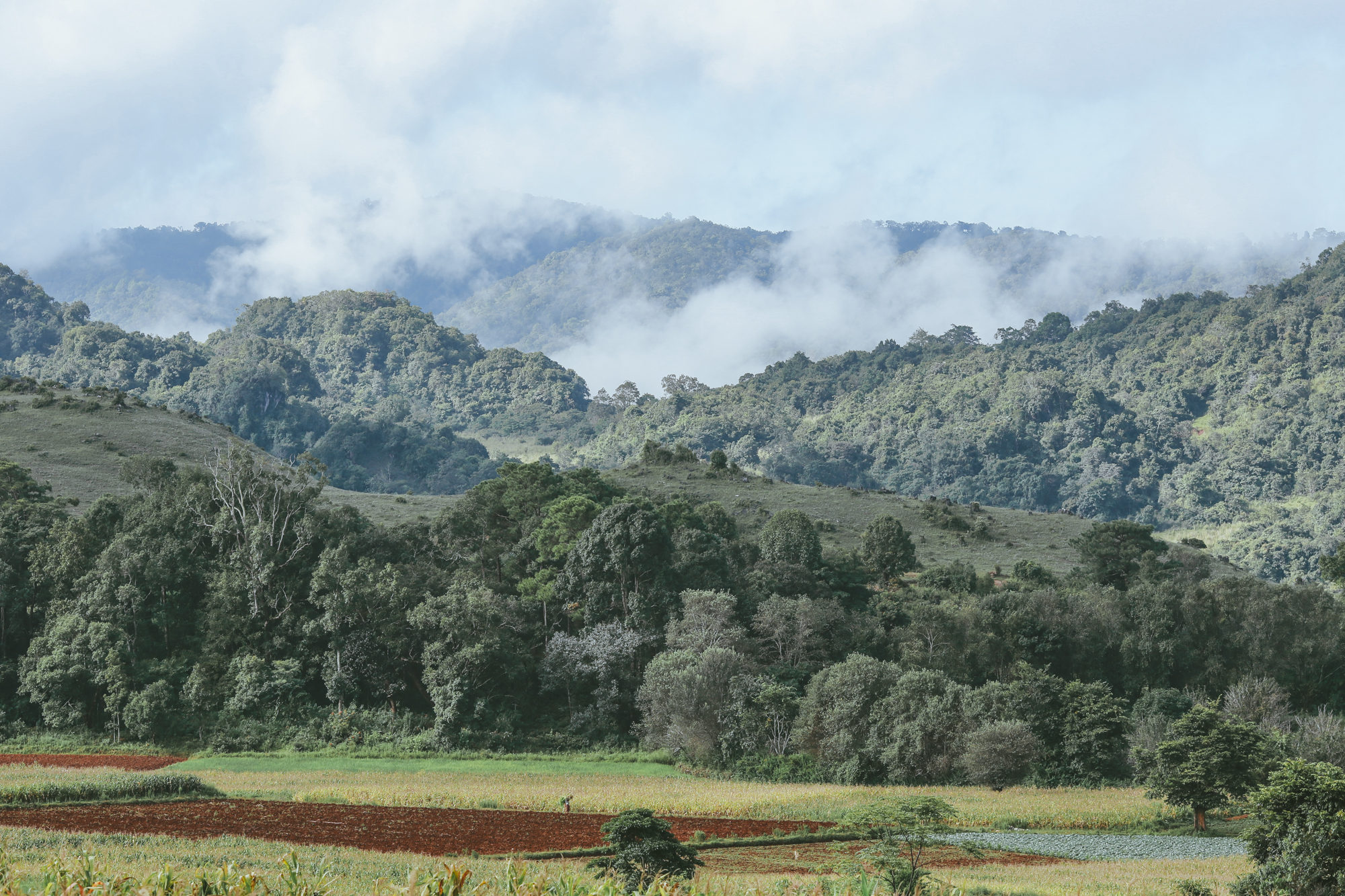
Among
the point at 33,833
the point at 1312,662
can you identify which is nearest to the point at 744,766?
the point at 33,833

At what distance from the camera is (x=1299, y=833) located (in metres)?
20.0

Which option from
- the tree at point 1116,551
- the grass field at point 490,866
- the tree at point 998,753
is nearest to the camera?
the grass field at point 490,866

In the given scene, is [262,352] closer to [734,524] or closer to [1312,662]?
[734,524]

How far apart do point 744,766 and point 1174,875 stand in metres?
20.7

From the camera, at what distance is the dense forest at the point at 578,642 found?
144 feet

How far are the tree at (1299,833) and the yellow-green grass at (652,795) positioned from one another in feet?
40.7

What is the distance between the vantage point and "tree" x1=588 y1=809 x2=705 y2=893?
1944 cm

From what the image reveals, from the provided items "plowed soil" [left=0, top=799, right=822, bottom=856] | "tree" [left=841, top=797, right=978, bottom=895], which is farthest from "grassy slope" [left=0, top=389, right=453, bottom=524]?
"tree" [left=841, top=797, right=978, bottom=895]

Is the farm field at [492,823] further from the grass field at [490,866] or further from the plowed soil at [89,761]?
the plowed soil at [89,761]

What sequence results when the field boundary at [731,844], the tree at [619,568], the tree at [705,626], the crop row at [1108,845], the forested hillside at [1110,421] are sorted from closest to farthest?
the field boundary at [731,844]
the crop row at [1108,845]
the tree at [705,626]
the tree at [619,568]
the forested hillside at [1110,421]

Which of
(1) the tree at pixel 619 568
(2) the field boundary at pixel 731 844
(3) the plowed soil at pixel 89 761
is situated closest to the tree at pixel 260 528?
(3) the plowed soil at pixel 89 761

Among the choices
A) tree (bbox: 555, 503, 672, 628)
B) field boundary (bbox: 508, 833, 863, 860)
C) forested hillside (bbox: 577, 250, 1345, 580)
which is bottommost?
field boundary (bbox: 508, 833, 863, 860)

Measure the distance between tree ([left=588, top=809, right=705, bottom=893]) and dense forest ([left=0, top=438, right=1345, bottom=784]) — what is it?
23.0 meters

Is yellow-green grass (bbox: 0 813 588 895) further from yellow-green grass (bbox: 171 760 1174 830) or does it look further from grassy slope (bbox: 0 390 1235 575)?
grassy slope (bbox: 0 390 1235 575)
